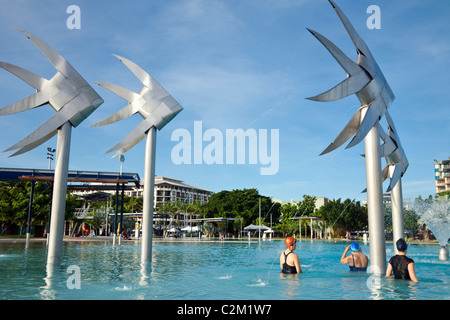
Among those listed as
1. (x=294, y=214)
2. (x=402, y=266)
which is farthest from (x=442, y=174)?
(x=402, y=266)

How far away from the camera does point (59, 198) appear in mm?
12906

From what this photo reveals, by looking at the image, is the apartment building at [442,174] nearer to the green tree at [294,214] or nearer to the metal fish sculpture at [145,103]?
the green tree at [294,214]

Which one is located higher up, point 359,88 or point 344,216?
point 359,88

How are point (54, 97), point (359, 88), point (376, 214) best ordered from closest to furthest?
point (359, 88) → point (376, 214) → point (54, 97)

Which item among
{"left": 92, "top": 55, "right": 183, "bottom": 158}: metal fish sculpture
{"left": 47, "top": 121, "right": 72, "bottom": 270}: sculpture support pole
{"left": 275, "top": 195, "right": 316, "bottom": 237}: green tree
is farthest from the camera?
{"left": 275, "top": 195, "right": 316, "bottom": 237}: green tree

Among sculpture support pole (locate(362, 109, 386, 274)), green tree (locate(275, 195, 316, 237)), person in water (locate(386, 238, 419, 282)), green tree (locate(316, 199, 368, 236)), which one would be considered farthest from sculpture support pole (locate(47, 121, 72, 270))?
green tree (locate(275, 195, 316, 237))

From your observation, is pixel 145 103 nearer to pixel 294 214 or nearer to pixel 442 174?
pixel 294 214

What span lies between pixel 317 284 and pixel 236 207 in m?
76.7

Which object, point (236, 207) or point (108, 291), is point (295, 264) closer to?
point (108, 291)

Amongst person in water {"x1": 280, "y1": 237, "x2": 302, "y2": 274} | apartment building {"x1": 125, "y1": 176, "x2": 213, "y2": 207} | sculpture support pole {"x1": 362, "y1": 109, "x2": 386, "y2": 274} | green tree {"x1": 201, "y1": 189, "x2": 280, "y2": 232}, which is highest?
apartment building {"x1": 125, "y1": 176, "x2": 213, "y2": 207}

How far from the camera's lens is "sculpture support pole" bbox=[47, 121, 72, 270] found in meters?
12.9

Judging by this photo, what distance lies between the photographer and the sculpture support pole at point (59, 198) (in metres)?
12.9

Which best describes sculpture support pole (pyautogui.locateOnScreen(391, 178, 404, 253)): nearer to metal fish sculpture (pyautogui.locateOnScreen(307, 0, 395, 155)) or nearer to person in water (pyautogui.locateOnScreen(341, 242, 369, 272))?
person in water (pyautogui.locateOnScreen(341, 242, 369, 272))

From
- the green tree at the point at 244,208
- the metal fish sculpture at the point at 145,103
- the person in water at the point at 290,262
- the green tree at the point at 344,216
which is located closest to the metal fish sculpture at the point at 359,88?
the person in water at the point at 290,262
